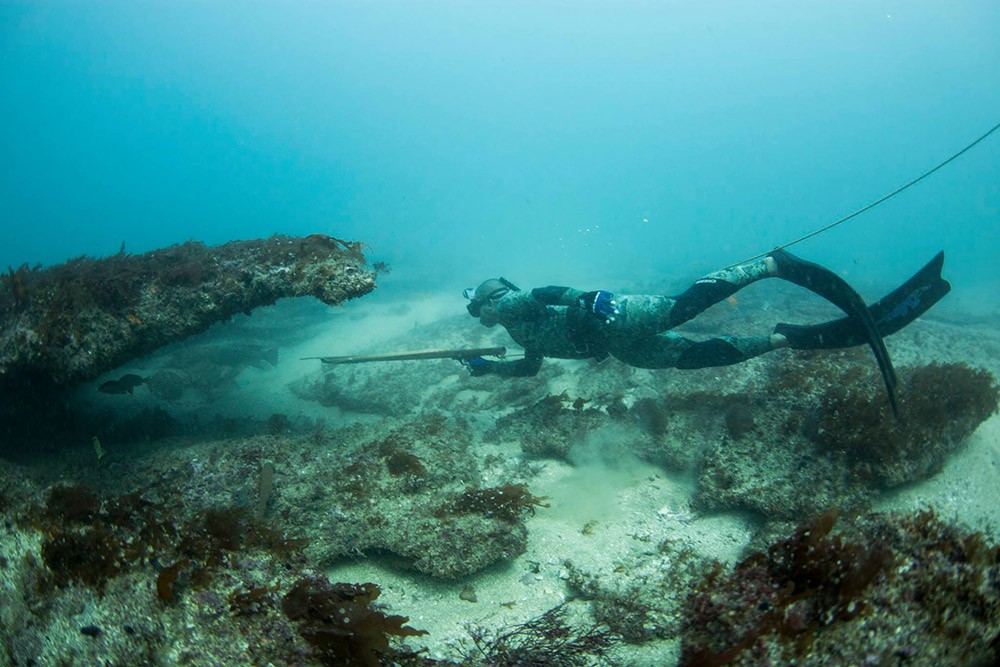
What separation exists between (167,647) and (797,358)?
933cm

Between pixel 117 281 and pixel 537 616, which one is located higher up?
pixel 117 281

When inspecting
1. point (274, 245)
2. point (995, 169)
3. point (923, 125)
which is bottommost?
point (995, 169)

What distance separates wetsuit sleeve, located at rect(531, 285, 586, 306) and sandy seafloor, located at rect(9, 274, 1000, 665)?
2170 mm

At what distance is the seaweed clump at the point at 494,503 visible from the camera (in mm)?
4840

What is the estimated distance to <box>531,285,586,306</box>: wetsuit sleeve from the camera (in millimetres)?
6938

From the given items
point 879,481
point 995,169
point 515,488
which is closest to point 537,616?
point 515,488

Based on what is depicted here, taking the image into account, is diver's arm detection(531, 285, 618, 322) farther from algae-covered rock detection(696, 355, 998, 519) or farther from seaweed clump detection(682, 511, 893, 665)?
seaweed clump detection(682, 511, 893, 665)

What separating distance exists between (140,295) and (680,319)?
7.77 metres

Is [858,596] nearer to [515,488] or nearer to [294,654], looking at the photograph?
[294,654]

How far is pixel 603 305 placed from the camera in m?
6.50

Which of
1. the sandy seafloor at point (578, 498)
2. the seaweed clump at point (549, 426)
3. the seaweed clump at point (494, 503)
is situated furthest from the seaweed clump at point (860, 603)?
the seaweed clump at point (549, 426)

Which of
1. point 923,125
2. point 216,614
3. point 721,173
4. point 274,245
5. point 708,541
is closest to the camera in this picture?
point 216,614

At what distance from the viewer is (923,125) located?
159250 millimetres

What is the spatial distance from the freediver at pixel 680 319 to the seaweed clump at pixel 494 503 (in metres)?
2.84
